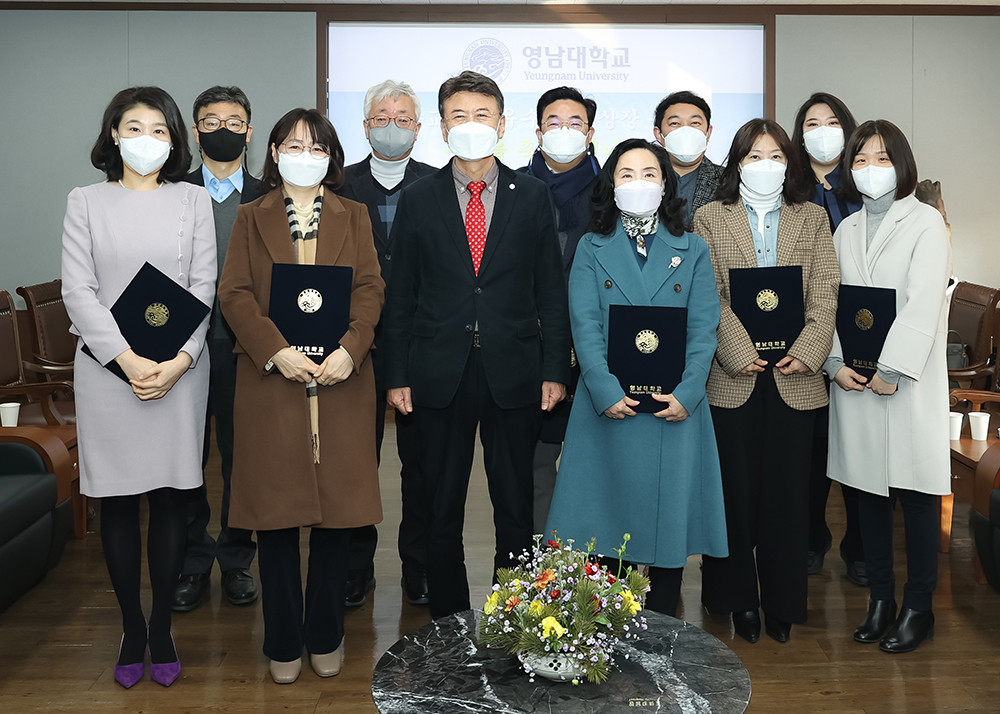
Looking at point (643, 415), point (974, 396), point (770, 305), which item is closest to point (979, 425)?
point (974, 396)

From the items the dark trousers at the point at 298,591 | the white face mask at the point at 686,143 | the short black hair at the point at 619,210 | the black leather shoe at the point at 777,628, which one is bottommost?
the black leather shoe at the point at 777,628

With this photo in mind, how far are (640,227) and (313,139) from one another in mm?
1028

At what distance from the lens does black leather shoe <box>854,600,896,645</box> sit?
114 inches

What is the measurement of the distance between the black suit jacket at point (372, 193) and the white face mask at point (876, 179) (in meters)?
1.52

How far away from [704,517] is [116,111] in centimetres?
215

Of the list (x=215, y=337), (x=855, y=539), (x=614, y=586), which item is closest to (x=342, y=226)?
(x=215, y=337)

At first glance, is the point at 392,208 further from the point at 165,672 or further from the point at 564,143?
the point at 165,672

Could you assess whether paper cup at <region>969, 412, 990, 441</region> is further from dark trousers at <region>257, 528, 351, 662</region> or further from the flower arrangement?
dark trousers at <region>257, 528, 351, 662</region>

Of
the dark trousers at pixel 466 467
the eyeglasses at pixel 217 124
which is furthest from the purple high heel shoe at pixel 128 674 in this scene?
the eyeglasses at pixel 217 124

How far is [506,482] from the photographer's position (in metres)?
2.74

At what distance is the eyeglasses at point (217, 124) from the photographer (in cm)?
318

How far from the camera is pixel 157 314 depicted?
250cm

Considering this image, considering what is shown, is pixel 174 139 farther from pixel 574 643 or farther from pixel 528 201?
pixel 574 643

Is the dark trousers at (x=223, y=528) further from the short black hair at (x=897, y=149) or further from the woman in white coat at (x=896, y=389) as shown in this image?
the short black hair at (x=897, y=149)
